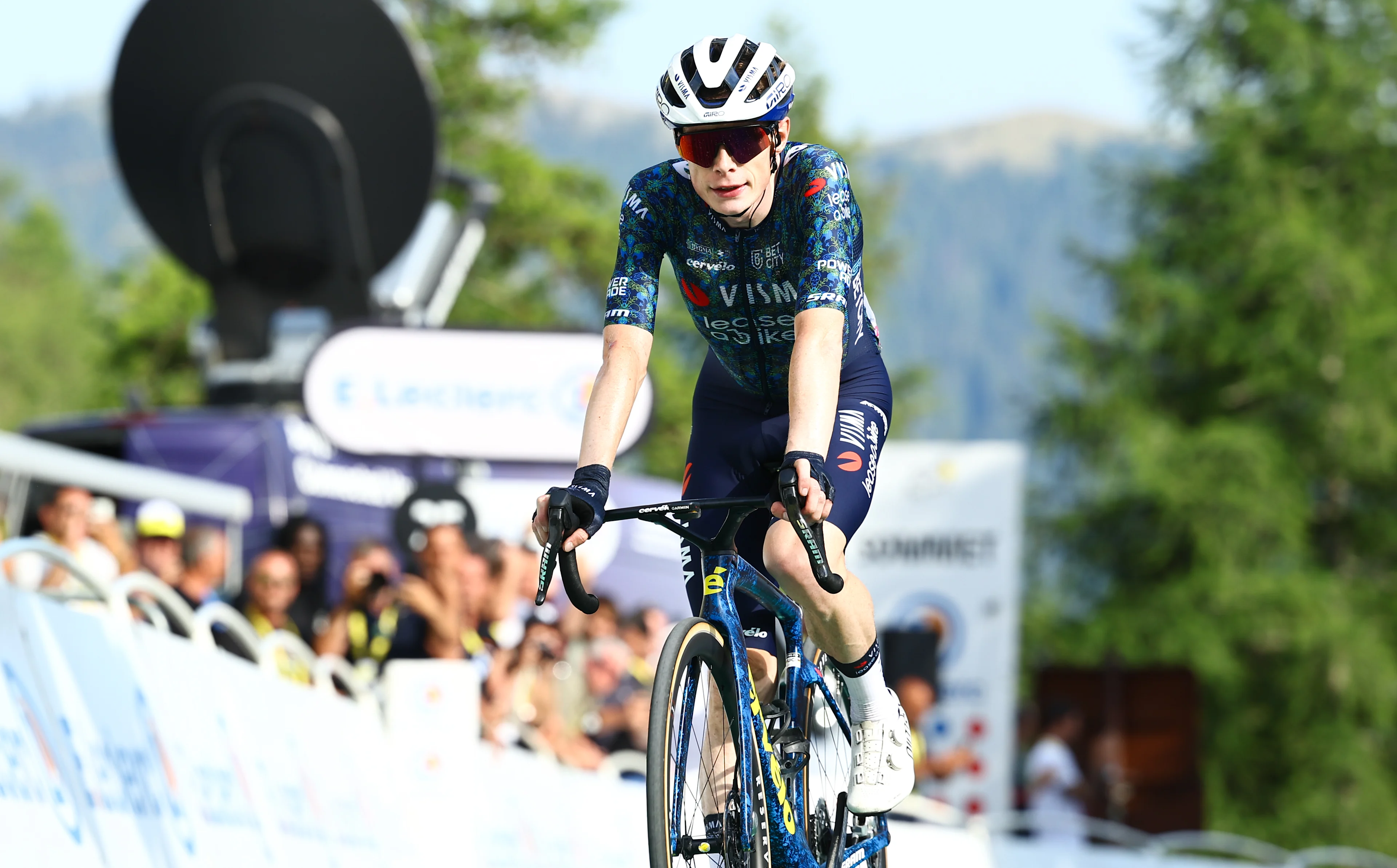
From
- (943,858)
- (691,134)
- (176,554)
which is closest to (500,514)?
(176,554)

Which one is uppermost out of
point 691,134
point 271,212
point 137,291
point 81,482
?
point 137,291

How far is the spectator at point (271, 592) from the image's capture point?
8.47 m

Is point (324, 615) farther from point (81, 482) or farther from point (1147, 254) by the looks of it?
point (1147, 254)

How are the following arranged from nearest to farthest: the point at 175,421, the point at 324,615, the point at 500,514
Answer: the point at 324,615 → the point at 500,514 → the point at 175,421

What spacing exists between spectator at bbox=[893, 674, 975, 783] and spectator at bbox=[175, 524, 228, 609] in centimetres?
443

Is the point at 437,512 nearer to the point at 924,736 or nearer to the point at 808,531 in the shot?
the point at 808,531

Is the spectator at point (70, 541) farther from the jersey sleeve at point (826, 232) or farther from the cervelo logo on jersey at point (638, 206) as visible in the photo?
the jersey sleeve at point (826, 232)

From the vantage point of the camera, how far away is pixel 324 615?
29.6 ft

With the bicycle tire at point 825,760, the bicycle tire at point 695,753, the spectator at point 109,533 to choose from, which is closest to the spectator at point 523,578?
the spectator at point 109,533

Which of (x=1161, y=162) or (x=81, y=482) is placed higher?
(x=1161, y=162)

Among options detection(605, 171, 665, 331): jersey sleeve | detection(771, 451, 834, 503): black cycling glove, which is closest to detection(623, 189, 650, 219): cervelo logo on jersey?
detection(605, 171, 665, 331): jersey sleeve

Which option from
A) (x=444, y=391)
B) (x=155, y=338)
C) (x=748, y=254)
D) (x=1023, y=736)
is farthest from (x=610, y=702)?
(x=155, y=338)

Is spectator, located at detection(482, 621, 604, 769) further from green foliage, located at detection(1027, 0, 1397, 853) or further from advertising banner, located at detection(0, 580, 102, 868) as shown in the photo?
green foliage, located at detection(1027, 0, 1397, 853)

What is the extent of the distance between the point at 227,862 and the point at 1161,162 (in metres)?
31.6
